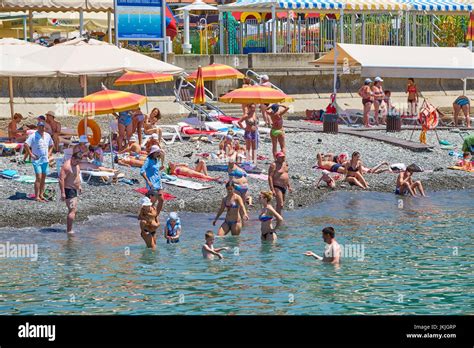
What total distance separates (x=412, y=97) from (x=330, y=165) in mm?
9236

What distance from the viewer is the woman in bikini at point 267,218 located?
64.7 ft

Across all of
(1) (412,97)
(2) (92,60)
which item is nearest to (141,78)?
(2) (92,60)

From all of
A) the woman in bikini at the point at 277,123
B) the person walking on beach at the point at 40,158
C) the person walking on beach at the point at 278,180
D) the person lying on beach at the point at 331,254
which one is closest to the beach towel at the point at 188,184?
the woman in bikini at the point at 277,123

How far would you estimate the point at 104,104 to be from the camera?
23656 millimetres

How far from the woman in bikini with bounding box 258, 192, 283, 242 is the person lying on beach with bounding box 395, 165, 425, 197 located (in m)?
5.56

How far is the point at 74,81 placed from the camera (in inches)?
1278

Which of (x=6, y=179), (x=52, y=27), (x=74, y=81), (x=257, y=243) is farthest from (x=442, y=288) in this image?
(x=52, y=27)

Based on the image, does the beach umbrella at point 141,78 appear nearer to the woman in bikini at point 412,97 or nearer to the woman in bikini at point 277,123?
the woman in bikini at point 277,123

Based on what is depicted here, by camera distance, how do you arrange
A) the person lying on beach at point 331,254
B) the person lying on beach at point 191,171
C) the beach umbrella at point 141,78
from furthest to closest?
1. the beach umbrella at point 141,78
2. the person lying on beach at point 191,171
3. the person lying on beach at point 331,254

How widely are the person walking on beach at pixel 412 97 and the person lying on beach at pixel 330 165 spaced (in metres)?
8.66
